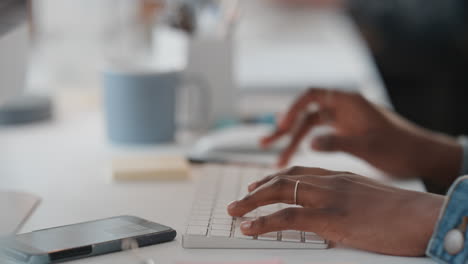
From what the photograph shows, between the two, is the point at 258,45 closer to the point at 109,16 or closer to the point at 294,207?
the point at 109,16

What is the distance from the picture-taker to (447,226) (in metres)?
0.76

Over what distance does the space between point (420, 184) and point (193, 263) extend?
19.5 inches

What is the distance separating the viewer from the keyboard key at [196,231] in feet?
2.58

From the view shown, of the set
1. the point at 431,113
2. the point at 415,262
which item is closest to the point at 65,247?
the point at 415,262

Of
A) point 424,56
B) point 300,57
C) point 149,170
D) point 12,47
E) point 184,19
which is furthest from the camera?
point 424,56

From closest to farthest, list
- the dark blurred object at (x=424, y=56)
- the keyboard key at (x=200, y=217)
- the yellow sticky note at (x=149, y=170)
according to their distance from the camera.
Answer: the keyboard key at (x=200, y=217) < the yellow sticky note at (x=149, y=170) < the dark blurred object at (x=424, y=56)

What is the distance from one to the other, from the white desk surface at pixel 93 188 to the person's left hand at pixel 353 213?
0.05ft

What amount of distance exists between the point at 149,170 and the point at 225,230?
30 centimetres

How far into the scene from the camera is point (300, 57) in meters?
2.21

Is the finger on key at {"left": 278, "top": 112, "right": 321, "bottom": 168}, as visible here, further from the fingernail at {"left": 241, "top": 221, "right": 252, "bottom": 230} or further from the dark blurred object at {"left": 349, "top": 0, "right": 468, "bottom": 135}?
the dark blurred object at {"left": 349, "top": 0, "right": 468, "bottom": 135}

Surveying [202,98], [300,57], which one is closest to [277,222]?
[202,98]

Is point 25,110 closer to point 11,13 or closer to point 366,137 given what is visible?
point 11,13

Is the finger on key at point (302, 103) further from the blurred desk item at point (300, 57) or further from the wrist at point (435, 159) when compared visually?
the wrist at point (435, 159)

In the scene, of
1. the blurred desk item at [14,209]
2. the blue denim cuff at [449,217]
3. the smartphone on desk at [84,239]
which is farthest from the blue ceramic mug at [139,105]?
the blue denim cuff at [449,217]
